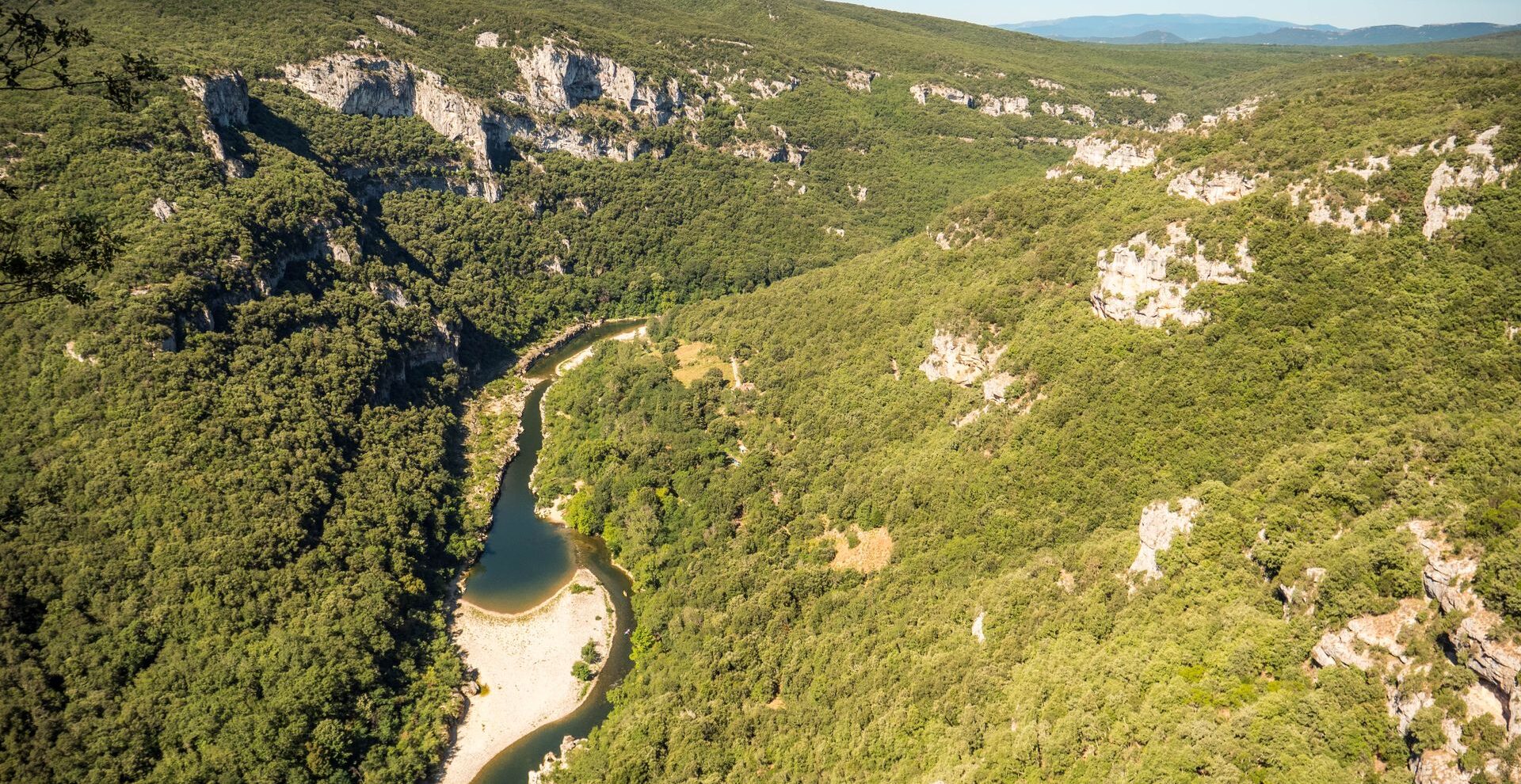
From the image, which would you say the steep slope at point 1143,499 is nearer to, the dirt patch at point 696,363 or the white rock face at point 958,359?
the white rock face at point 958,359

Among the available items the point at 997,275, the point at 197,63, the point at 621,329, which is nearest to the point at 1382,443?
the point at 997,275

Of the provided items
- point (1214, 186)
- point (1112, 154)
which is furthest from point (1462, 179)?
point (1112, 154)

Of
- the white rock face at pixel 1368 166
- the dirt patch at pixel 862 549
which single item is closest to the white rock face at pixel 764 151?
the dirt patch at pixel 862 549

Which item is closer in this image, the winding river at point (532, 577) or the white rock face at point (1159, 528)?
the white rock face at point (1159, 528)

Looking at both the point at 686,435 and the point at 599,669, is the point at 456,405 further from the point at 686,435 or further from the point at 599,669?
the point at 599,669

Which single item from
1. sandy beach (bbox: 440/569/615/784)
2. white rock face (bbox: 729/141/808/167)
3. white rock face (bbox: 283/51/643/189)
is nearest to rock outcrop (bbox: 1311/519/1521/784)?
sandy beach (bbox: 440/569/615/784)

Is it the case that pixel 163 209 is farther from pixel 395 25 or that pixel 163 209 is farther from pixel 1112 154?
pixel 1112 154
